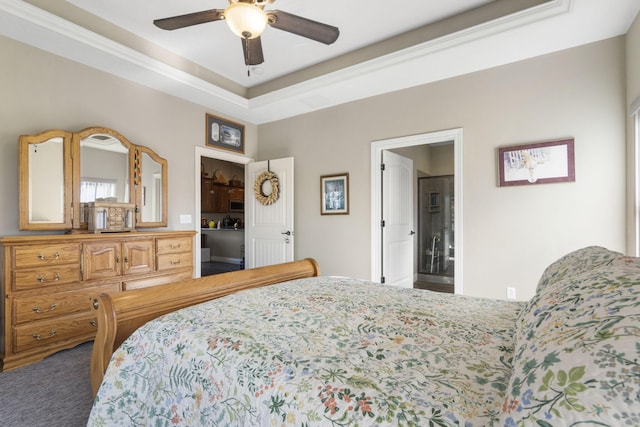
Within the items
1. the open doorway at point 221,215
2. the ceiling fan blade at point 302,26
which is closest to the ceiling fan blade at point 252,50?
the ceiling fan blade at point 302,26

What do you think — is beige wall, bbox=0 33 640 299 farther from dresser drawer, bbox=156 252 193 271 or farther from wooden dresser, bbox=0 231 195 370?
dresser drawer, bbox=156 252 193 271

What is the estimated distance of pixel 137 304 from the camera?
1398 millimetres

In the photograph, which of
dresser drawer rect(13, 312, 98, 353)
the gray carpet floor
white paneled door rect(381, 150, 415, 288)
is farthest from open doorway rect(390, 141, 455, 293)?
the gray carpet floor

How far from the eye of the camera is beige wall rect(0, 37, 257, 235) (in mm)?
2621

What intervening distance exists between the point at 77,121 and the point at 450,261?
6.06 m

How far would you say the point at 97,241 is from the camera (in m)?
2.77

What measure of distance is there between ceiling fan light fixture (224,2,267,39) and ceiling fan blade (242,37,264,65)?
227 millimetres

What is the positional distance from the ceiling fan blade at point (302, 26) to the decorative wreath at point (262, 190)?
102 inches

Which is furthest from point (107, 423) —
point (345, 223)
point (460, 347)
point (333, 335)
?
point (345, 223)

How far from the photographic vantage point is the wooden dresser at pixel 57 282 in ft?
7.58

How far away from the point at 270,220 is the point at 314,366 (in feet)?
12.7

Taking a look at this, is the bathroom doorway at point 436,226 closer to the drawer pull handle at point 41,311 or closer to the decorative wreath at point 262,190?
the decorative wreath at point 262,190

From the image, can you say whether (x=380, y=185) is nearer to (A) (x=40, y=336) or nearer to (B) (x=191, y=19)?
(B) (x=191, y=19)

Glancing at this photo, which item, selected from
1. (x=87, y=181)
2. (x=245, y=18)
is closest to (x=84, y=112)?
(x=87, y=181)
